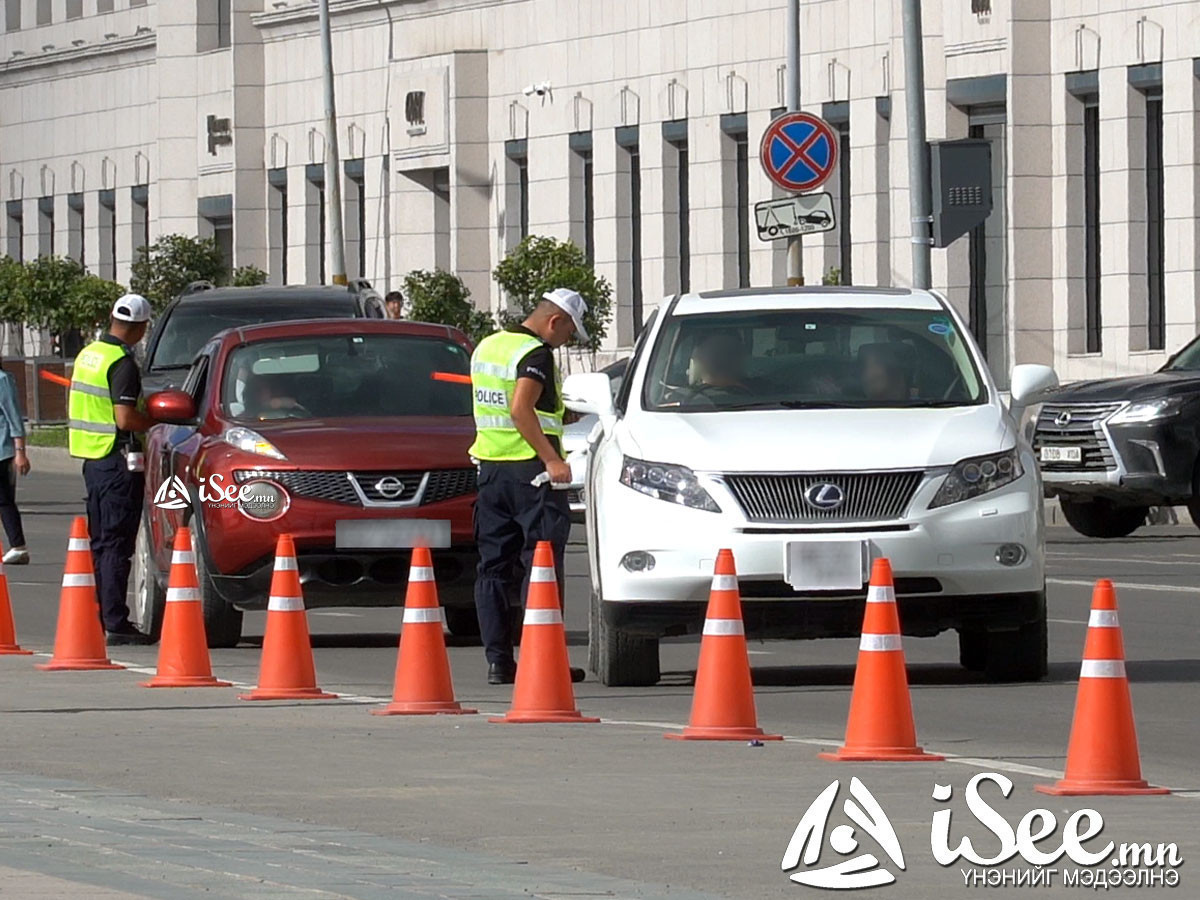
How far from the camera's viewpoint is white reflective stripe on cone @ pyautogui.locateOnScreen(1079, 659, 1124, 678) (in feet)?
36.0

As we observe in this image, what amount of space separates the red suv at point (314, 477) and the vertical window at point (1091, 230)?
2422 centimetres

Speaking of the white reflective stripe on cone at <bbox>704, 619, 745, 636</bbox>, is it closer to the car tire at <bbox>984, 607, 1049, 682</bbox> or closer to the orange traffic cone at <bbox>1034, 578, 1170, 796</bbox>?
the orange traffic cone at <bbox>1034, 578, 1170, 796</bbox>

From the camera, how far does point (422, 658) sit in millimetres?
14109

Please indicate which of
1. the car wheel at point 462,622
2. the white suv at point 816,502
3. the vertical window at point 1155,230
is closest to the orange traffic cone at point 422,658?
the white suv at point 816,502

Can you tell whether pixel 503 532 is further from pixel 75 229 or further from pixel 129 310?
pixel 75 229

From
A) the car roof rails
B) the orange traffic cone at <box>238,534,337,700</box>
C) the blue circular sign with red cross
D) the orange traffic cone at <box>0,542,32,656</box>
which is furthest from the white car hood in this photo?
the blue circular sign with red cross

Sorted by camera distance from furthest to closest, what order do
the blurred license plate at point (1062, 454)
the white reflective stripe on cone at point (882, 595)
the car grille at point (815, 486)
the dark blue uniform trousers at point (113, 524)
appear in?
the blurred license plate at point (1062, 454) < the dark blue uniform trousers at point (113, 524) < the car grille at point (815, 486) < the white reflective stripe on cone at point (882, 595)

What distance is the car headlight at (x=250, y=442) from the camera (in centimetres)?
1775

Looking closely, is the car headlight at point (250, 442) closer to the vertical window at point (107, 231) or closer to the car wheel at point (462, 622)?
the car wheel at point (462, 622)

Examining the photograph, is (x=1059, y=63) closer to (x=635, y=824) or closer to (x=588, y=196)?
(x=588, y=196)

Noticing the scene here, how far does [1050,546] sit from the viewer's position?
28.2 meters

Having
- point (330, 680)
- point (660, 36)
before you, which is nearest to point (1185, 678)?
point (330, 680)

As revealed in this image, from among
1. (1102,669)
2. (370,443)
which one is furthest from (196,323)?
(1102,669)

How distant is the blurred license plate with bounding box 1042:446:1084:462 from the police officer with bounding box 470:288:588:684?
1232cm
